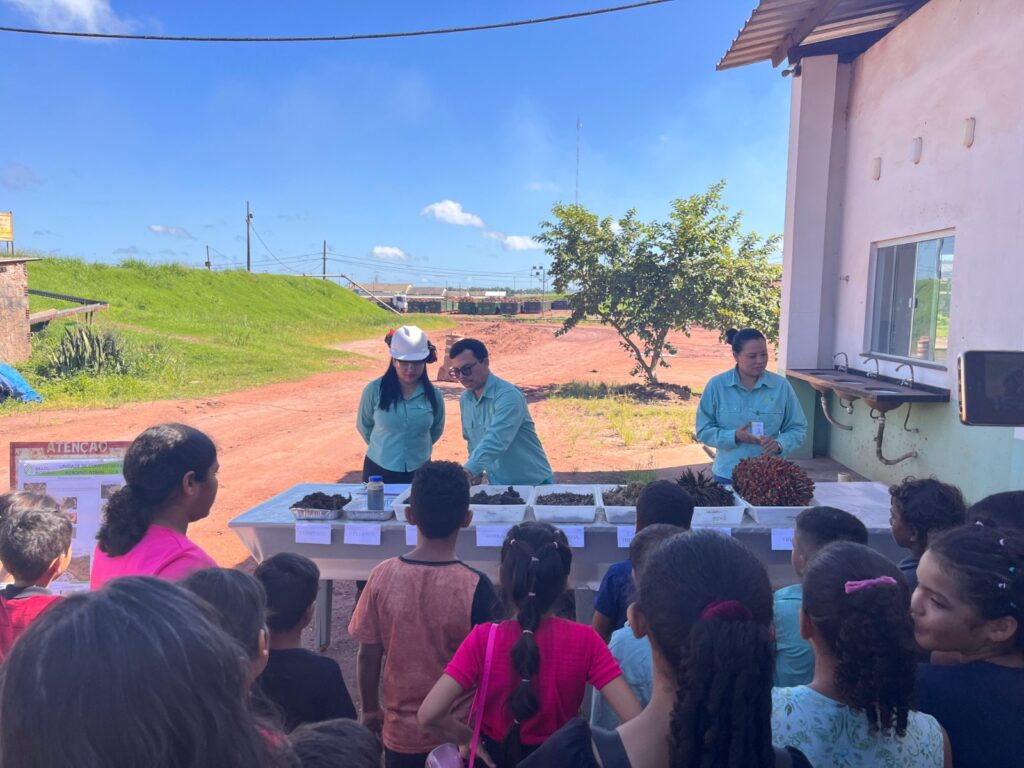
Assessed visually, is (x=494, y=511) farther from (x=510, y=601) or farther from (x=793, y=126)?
(x=793, y=126)

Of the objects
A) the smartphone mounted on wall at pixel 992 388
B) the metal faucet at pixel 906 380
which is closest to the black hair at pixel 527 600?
the smartphone mounted on wall at pixel 992 388

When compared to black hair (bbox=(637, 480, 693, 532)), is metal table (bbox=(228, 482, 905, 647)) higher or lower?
lower

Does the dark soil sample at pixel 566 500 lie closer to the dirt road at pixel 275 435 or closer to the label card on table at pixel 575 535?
the label card on table at pixel 575 535

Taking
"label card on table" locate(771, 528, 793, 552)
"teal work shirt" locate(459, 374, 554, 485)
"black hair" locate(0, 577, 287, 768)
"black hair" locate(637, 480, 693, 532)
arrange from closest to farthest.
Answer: "black hair" locate(0, 577, 287, 768)
"black hair" locate(637, 480, 693, 532)
"label card on table" locate(771, 528, 793, 552)
"teal work shirt" locate(459, 374, 554, 485)

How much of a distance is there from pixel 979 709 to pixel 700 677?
2.89 feet

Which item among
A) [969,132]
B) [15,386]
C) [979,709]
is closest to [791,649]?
[979,709]

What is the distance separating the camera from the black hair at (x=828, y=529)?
8.97 ft

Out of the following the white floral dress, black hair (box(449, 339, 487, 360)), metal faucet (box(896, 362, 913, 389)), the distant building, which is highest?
the distant building

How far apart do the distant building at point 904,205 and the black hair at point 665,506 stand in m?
3.30

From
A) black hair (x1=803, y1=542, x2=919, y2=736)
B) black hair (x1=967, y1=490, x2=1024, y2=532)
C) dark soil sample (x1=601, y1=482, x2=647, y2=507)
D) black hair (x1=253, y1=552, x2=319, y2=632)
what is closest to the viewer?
black hair (x1=803, y1=542, x2=919, y2=736)

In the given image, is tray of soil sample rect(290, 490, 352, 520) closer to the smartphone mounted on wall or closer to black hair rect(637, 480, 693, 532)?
black hair rect(637, 480, 693, 532)

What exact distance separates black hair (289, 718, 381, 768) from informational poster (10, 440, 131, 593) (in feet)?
9.50

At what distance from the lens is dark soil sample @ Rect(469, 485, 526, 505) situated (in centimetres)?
402

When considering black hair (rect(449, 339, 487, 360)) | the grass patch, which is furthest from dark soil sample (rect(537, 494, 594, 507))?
the grass patch
